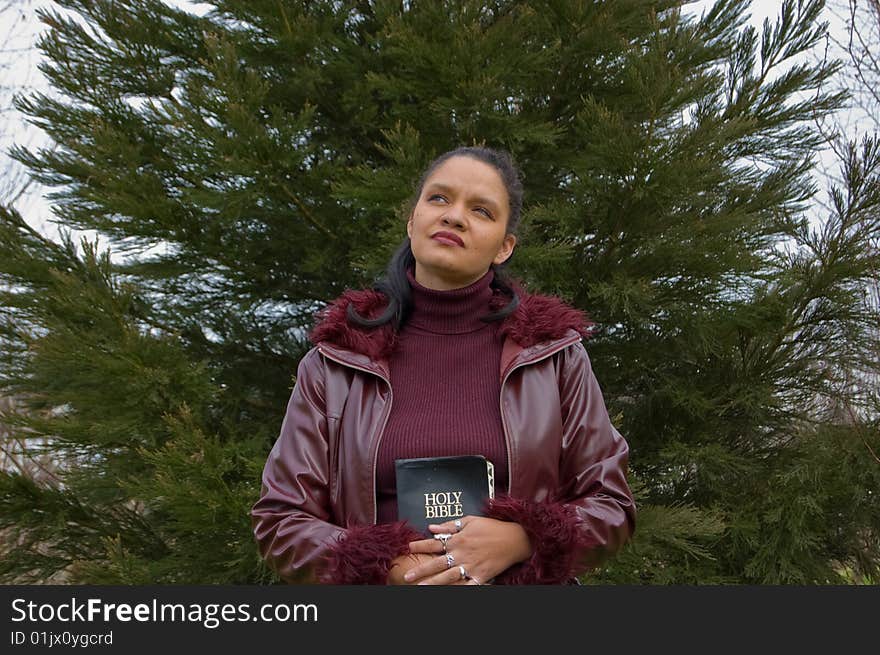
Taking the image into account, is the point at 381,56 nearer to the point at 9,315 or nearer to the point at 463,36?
the point at 463,36

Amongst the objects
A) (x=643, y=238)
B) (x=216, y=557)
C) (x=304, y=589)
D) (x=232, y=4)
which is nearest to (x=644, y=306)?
(x=643, y=238)

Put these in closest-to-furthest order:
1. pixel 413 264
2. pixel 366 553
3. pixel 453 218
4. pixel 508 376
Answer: pixel 366 553
pixel 508 376
pixel 453 218
pixel 413 264

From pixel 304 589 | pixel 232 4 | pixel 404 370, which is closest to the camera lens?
pixel 304 589

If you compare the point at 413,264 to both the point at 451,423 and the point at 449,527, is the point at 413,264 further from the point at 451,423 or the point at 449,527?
the point at 449,527

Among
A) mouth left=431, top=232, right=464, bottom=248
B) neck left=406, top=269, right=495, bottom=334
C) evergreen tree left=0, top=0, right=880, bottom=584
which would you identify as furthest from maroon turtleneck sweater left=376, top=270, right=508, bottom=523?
evergreen tree left=0, top=0, right=880, bottom=584

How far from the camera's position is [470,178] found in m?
1.95

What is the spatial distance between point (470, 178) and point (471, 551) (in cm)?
85

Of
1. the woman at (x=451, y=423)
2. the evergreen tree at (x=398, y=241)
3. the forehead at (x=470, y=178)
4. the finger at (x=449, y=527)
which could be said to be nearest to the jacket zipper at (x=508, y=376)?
the woman at (x=451, y=423)

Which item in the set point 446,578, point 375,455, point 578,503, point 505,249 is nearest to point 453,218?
point 505,249

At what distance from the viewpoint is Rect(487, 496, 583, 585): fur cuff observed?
1.62m

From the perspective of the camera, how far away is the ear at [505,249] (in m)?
2.08

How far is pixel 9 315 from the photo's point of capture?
428 centimetres

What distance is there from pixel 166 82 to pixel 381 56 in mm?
1213

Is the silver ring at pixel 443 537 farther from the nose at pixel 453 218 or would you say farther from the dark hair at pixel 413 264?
the nose at pixel 453 218
